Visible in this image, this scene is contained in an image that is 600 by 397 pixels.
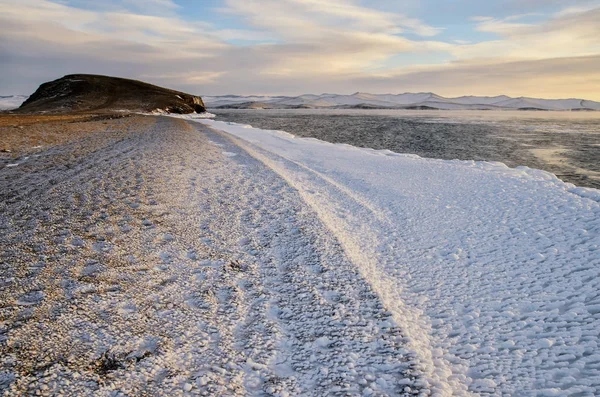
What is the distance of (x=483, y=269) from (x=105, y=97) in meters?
91.8

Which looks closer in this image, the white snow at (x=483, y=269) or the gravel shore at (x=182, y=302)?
the gravel shore at (x=182, y=302)

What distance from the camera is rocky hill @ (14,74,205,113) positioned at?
235 ft

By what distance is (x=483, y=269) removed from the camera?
6.28 meters

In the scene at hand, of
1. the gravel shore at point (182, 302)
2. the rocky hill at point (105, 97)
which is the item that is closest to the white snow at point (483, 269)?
the gravel shore at point (182, 302)

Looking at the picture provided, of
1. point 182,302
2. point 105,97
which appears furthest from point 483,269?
point 105,97

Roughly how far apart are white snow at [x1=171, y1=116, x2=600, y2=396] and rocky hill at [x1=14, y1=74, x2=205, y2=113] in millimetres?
67355

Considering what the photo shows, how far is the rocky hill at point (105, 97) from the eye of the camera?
71650 millimetres

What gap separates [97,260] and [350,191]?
7239 millimetres

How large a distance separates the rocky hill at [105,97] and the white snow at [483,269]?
6736 cm

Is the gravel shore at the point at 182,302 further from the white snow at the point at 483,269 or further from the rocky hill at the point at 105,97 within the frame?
the rocky hill at the point at 105,97

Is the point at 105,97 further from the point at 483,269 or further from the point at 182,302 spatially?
the point at 483,269

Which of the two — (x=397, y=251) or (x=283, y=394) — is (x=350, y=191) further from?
(x=283, y=394)

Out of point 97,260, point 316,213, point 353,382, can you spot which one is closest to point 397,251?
point 316,213

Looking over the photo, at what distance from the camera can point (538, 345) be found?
437 centimetres
